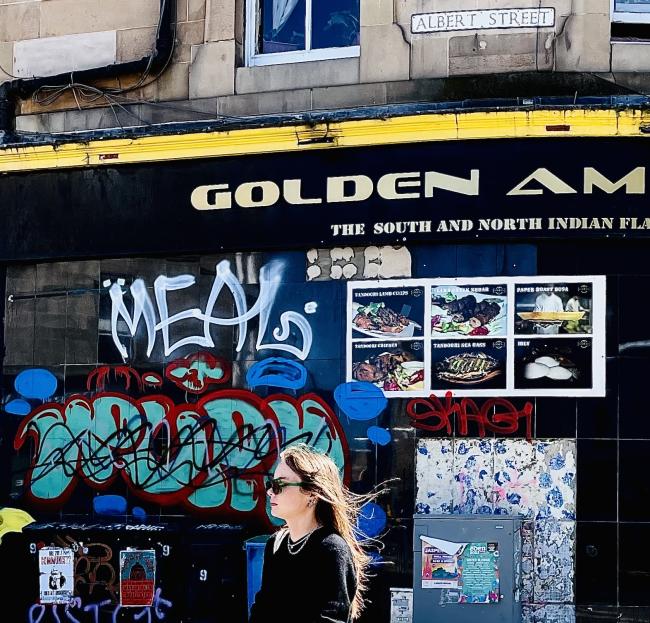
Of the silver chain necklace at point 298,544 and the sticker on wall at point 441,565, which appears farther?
the sticker on wall at point 441,565

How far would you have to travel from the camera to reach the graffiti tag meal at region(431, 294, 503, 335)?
35.3 ft

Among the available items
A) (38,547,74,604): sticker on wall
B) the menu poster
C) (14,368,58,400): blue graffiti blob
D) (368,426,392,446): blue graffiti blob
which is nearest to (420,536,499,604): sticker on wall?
the menu poster

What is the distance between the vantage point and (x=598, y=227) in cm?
1057

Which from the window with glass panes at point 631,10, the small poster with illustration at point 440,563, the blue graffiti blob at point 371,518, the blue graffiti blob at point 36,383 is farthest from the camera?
the blue graffiti blob at point 36,383

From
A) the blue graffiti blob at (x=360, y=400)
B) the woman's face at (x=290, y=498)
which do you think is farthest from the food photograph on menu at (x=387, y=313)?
the woman's face at (x=290, y=498)

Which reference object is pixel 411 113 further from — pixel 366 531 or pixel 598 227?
pixel 366 531

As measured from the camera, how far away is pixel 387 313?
11016 mm

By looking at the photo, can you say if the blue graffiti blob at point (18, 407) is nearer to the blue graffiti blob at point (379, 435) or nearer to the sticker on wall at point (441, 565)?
the blue graffiti blob at point (379, 435)

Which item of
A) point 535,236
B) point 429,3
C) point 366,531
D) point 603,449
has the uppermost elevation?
point 429,3

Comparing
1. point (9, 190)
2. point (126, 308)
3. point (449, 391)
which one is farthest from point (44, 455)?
point (449, 391)

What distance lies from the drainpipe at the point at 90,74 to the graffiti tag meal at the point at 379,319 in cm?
296

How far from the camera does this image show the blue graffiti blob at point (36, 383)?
1216 centimetres

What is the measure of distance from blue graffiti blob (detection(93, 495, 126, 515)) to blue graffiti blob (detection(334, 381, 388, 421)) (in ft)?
7.34

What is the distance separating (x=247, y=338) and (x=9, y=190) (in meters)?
2.81
